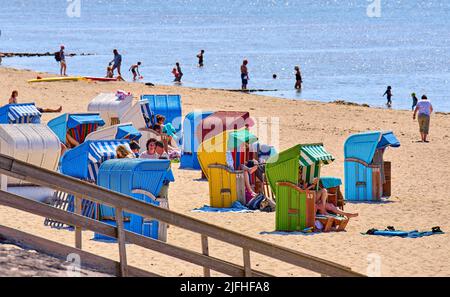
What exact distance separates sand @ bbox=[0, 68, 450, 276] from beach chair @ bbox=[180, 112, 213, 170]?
1.16 feet

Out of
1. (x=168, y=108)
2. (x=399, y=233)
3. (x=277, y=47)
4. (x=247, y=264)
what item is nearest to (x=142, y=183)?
(x=399, y=233)

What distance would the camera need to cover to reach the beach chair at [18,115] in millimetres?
18875

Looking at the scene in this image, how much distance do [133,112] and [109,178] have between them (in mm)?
7204

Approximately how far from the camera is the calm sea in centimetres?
4793

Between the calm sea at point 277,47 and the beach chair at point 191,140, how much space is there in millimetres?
13113

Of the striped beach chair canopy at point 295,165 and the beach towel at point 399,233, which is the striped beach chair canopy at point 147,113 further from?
the beach towel at point 399,233

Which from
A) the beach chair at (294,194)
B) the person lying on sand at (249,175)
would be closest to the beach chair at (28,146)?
the person lying on sand at (249,175)

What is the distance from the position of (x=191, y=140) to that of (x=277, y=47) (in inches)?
2170

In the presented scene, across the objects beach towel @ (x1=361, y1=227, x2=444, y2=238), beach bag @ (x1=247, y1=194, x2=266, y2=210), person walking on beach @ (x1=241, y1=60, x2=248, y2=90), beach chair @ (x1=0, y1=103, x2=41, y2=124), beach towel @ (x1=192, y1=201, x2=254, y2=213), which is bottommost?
beach towel @ (x1=361, y1=227, x2=444, y2=238)

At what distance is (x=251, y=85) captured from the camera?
45.7m

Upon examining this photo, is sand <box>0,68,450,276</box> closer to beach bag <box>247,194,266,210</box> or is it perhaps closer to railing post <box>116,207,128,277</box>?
beach bag <box>247,194,266,210</box>

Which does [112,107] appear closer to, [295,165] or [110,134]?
[110,134]

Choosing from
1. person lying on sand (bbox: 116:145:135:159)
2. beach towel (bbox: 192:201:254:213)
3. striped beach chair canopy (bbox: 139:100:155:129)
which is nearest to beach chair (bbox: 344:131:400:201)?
beach towel (bbox: 192:201:254:213)
